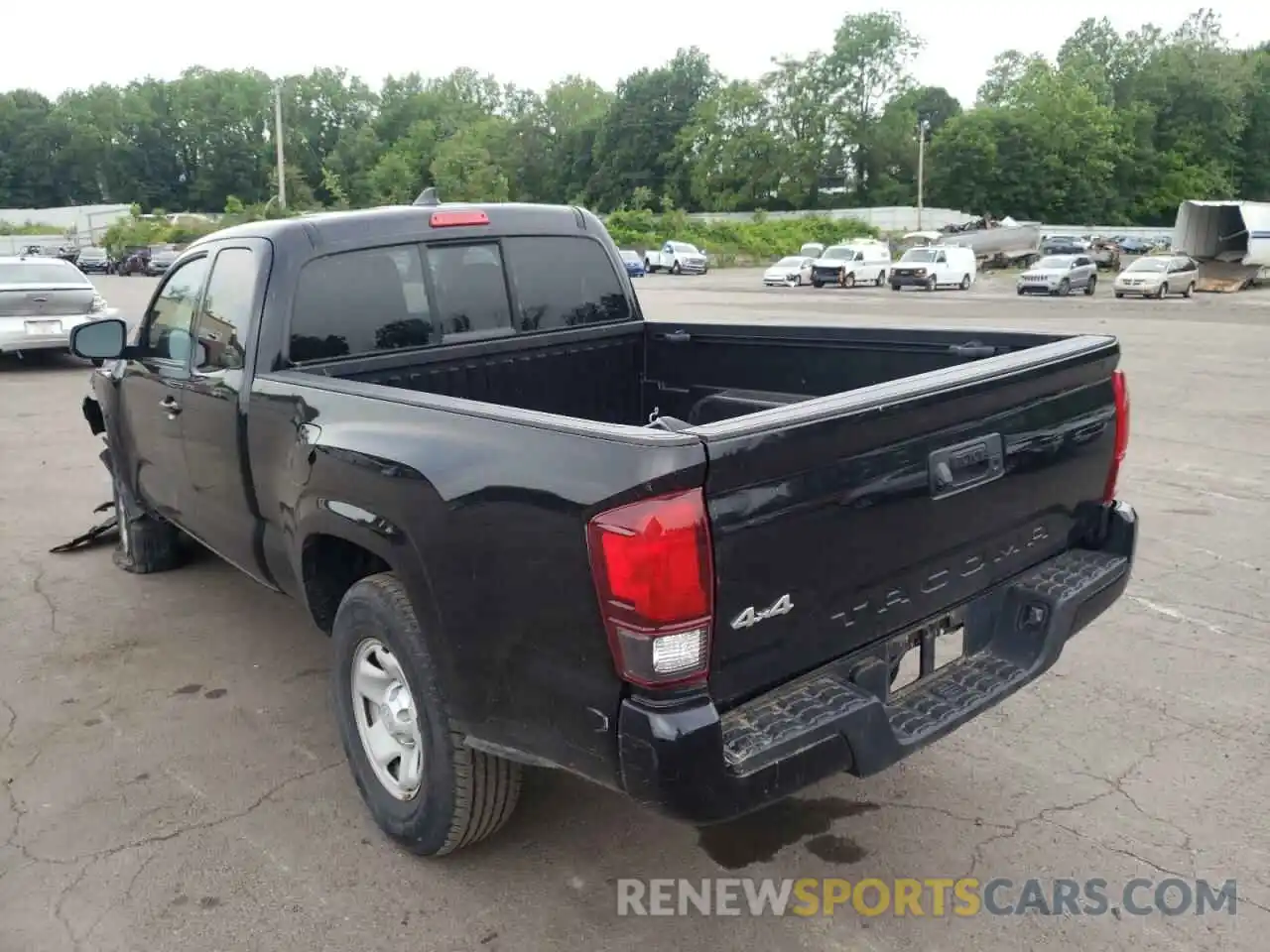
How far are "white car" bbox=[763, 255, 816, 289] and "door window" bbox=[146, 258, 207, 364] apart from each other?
38968mm

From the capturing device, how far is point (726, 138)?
98.7 m

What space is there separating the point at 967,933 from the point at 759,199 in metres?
98.3

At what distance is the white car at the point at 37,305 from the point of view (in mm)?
Answer: 13805

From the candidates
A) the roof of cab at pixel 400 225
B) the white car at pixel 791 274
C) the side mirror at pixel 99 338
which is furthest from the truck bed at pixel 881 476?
the white car at pixel 791 274

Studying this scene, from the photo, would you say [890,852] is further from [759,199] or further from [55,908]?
[759,199]

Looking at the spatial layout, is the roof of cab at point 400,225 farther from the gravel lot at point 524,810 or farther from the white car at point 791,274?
the white car at point 791,274

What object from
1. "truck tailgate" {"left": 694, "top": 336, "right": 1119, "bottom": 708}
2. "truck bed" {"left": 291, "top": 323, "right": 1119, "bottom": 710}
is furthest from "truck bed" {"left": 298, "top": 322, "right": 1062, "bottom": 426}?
"truck tailgate" {"left": 694, "top": 336, "right": 1119, "bottom": 708}

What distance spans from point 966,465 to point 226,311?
2823 millimetres

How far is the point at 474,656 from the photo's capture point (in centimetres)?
270

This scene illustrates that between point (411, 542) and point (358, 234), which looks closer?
point (411, 542)

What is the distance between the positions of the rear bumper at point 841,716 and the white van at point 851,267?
132ft

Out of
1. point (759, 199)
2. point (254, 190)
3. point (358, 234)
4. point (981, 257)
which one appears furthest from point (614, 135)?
point (358, 234)

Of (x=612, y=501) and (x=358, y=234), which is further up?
(x=358, y=234)

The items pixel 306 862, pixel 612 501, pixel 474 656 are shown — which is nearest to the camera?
pixel 612 501
